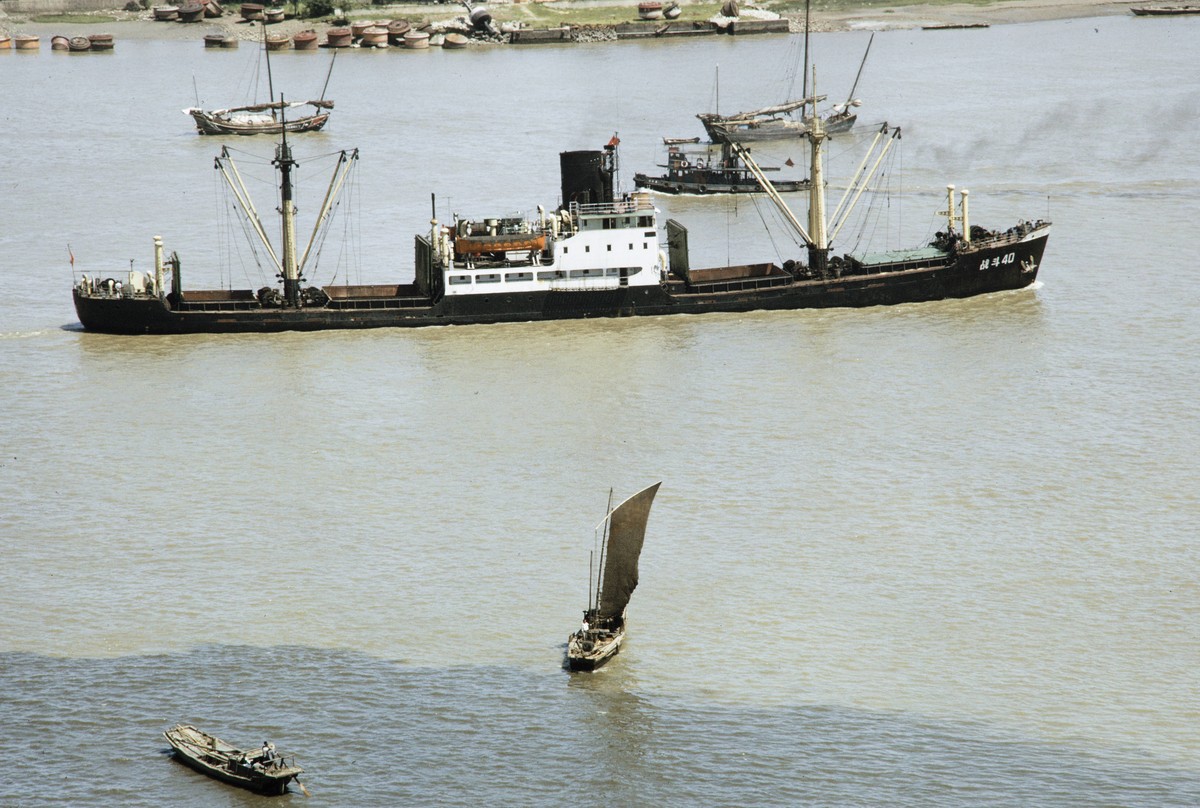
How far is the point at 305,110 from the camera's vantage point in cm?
11331

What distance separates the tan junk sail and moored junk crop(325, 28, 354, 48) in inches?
5040

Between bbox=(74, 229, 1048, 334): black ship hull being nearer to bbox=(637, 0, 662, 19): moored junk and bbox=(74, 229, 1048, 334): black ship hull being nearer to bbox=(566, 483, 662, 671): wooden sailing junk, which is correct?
bbox=(566, 483, 662, 671): wooden sailing junk

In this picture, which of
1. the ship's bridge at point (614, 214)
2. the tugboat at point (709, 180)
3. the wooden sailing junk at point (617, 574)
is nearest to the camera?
the wooden sailing junk at point (617, 574)

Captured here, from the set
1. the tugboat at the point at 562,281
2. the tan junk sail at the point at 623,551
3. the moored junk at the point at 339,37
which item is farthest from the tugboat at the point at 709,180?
the moored junk at the point at 339,37

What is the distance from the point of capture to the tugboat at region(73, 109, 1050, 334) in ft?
194

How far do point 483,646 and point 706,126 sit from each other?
224ft

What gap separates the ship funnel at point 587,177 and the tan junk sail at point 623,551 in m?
30.2

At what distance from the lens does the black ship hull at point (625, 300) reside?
193 ft

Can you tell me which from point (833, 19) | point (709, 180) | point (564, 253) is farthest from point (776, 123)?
point (833, 19)

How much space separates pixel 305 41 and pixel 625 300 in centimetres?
9970

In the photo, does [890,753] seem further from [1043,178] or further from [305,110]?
[305,110]

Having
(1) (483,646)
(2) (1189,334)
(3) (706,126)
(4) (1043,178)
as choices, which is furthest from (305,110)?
(1) (483,646)

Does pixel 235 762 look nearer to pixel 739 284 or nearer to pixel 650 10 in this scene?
pixel 739 284

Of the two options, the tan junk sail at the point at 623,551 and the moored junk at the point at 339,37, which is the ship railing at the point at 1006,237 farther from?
the moored junk at the point at 339,37
